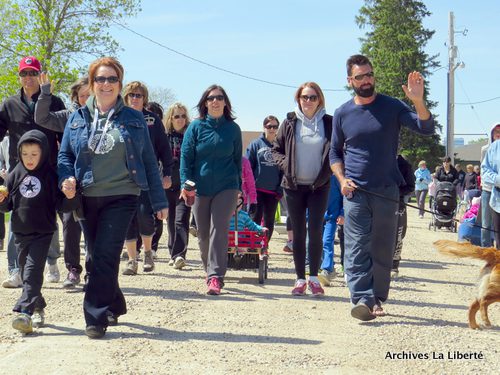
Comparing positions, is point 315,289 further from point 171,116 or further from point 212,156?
point 171,116

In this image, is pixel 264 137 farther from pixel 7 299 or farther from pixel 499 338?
pixel 499 338

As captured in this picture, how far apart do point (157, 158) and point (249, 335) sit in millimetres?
4036

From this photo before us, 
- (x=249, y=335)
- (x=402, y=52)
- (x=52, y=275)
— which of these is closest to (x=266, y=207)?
(x=52, y=275)

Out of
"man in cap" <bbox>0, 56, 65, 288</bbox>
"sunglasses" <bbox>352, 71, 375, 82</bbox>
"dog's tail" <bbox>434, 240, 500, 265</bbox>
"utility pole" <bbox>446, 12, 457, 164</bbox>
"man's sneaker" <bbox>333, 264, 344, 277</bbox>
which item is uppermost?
"utility pole" <bbox>446, 12, 457, 164</bbox>

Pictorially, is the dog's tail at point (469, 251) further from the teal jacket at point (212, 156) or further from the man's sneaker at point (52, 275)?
the man's sneaker at point (52, 275)

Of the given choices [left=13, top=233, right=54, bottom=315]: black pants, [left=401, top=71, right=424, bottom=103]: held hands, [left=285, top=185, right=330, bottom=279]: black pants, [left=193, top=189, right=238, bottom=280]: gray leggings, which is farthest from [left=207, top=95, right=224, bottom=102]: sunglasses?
[left=13, top=233, right=54, bottom=315]: black pants

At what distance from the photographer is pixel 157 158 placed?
32.3 ft

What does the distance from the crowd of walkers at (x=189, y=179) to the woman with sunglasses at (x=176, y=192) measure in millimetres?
314

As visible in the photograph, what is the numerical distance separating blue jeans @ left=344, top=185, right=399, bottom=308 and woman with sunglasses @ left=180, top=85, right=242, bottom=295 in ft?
5.62

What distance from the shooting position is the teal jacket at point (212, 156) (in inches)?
338

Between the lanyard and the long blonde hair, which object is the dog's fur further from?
the long blonde hair

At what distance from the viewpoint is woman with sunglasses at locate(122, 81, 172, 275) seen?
9539 millimetres

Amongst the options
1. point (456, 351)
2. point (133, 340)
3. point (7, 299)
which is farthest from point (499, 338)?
point (7, 299)

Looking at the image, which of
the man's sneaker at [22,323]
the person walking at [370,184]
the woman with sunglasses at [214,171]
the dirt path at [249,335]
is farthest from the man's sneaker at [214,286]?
the man's sneaker at [22,323]
